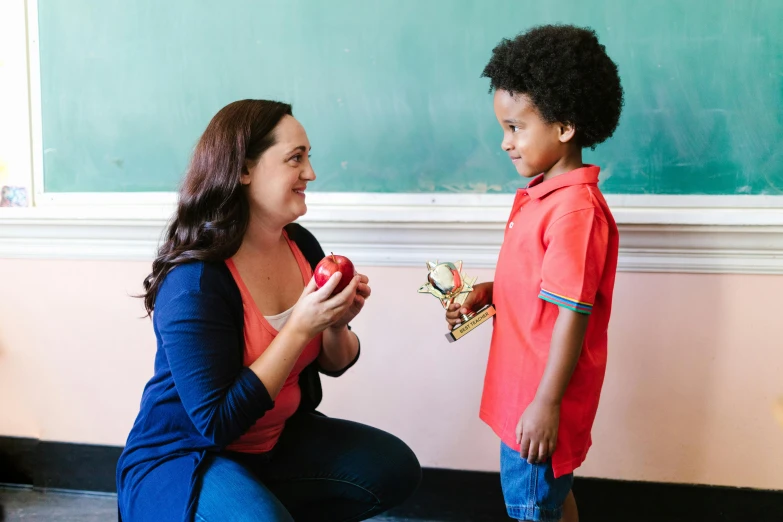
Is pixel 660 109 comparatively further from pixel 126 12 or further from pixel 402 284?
pixel 126 12

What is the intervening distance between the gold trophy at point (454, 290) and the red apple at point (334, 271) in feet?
0.65

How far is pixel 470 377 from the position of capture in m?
1.84

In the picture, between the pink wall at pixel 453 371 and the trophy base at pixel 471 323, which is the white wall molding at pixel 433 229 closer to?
the pink wall at pixel 453 371

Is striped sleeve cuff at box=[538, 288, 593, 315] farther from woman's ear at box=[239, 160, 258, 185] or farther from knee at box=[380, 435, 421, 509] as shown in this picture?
woman's ear at box=[239, 160, 258, 185]

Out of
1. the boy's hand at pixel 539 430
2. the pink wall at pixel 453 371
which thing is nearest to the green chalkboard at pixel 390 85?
the pink wall at pixel 453 371

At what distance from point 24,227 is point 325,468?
1.20 metres

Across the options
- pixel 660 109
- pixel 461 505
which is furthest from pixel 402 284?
pixel 660 109

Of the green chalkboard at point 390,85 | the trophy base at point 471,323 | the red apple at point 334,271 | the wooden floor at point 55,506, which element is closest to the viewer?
the red apple at point 334,271

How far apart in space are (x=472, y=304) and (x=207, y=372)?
600mm

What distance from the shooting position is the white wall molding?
1.65 metres

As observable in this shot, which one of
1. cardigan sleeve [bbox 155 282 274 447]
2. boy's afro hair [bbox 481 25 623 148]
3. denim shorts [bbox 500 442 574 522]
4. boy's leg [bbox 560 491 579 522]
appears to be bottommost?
boy's leg [bbox 560 491 579 522]

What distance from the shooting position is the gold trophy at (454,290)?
137cm

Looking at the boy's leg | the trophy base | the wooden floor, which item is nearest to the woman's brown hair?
the trophy base

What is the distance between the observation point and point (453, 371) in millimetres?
1844
